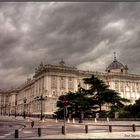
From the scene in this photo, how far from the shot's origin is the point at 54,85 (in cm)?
4853

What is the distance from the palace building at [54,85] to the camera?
1828 inches

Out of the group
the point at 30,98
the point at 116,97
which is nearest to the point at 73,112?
the point at 116,97

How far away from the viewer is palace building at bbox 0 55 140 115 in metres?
46.4

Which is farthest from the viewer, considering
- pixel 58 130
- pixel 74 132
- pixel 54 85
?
pixel 54 85

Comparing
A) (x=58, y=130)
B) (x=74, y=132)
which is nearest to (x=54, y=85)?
(x=58, y=130)

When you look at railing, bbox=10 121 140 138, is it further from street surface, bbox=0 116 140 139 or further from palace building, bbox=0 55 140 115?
palace building, bbox=0 55 140 115

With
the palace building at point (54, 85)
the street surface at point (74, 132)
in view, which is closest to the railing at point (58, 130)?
the street surface at point (74, 132)

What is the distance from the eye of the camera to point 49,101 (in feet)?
152

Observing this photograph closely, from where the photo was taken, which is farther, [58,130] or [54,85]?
[54,85]

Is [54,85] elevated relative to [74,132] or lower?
elevated

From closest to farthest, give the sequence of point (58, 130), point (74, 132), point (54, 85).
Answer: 1. point (74, 132)
2. point (58, 130)
3. point (54, 85)

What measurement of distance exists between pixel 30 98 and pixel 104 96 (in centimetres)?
2741

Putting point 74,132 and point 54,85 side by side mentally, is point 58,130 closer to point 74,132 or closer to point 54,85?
point 74,132

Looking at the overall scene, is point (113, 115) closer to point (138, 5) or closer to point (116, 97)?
point (116, 97)
